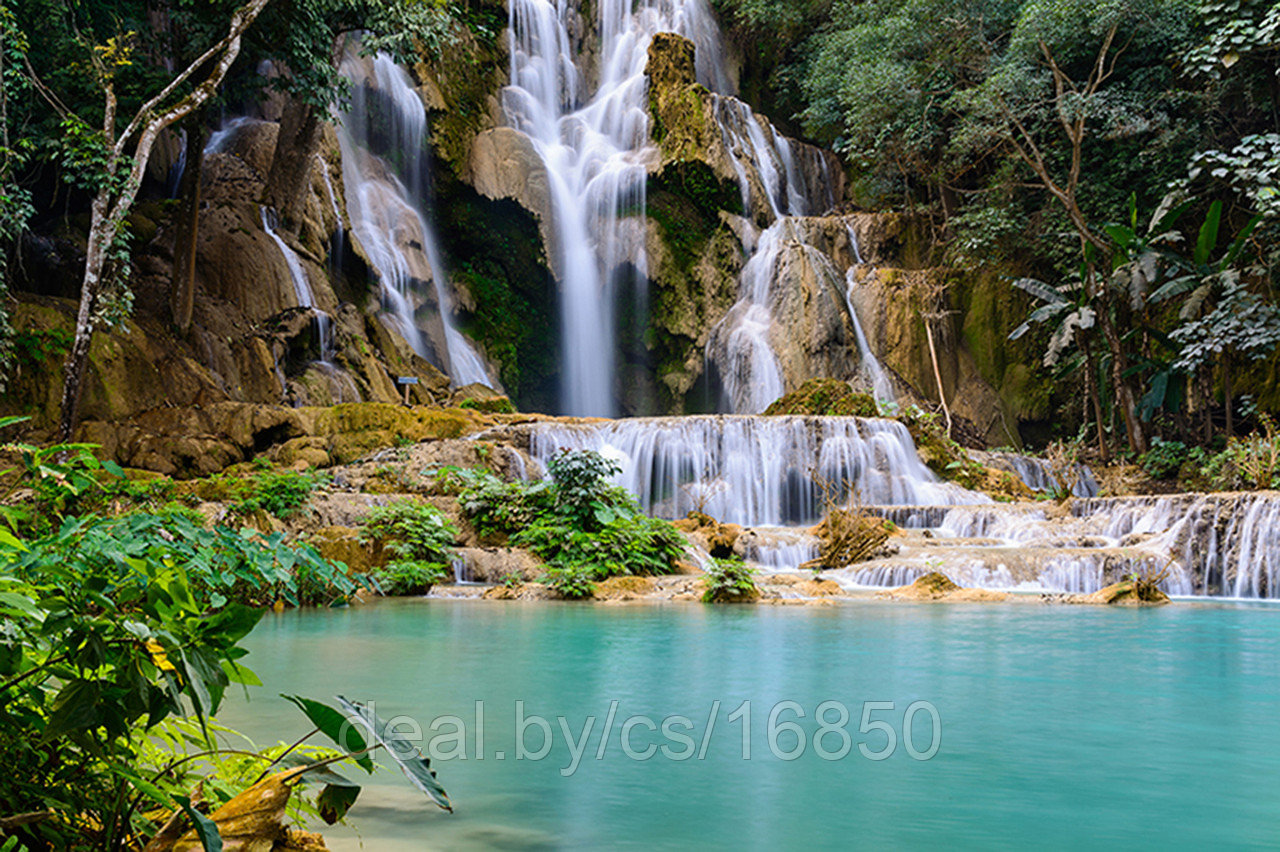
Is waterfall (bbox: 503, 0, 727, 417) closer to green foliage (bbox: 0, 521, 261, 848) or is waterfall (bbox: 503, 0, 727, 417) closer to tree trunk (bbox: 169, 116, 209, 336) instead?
tree trunk (bbox: 169, 116, 209, 336)

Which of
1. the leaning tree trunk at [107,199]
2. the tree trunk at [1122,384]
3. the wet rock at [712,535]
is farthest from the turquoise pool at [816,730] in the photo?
the tree trunk at [1122,384]

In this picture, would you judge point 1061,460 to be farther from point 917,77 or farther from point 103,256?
point 103,256

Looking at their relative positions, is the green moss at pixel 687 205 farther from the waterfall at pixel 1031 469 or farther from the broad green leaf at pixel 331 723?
the broad green leaf at pixel 331 723

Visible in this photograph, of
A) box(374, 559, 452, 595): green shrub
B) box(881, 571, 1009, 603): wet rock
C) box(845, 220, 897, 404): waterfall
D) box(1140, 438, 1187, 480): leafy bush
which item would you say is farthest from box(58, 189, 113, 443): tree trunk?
box(1140, 438, 1187, 480): leafy bush

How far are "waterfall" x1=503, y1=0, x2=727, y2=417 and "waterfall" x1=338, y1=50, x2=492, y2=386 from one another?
3005mm

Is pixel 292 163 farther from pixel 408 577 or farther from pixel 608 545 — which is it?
pixel 608 545

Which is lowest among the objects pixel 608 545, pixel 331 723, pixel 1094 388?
pixel 608 545

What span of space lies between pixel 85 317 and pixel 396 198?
12.3m

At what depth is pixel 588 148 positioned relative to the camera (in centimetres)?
2411

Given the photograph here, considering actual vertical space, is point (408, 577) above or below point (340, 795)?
below

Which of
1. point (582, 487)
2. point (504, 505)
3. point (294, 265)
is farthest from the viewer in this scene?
point (294, 265)

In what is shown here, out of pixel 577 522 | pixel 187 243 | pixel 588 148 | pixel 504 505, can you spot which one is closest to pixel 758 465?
pixel 577 522

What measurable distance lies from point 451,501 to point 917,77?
16.7 meters

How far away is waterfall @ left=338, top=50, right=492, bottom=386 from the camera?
20.5m
